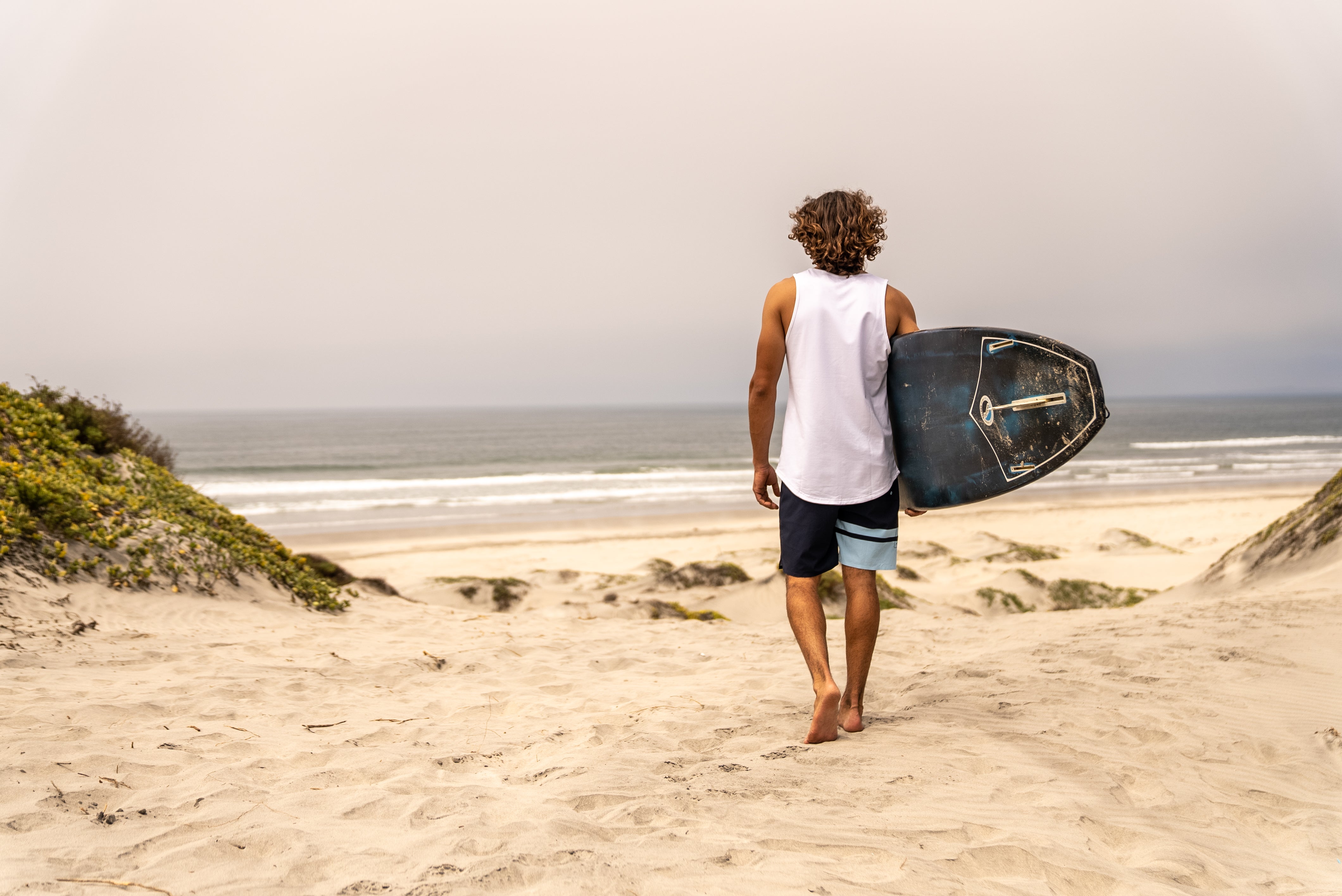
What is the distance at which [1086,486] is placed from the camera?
22.8 metres

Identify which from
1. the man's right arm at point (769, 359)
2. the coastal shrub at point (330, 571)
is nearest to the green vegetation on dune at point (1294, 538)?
the man's right arm at point (769, 359)

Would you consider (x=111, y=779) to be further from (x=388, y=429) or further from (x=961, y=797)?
(x=388, y=429)

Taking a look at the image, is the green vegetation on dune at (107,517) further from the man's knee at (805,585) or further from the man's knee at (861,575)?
the man's knee at (861,575)

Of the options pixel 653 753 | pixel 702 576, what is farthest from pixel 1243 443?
pixel 653 753

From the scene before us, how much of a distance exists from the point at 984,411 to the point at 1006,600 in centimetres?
506

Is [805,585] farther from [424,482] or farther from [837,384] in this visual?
[424,482]

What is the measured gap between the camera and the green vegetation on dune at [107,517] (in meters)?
4.93

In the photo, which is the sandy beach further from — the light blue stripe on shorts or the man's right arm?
the man's right arm

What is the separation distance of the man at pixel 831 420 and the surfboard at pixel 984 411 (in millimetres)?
162

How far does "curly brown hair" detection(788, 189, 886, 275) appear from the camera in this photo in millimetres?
2850

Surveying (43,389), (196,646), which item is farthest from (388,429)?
(196,646)

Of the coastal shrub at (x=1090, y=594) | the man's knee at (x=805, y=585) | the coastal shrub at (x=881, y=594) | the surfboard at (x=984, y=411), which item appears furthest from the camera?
the coastal shrub at (x=1090, y=594)

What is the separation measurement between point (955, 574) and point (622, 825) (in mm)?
7898

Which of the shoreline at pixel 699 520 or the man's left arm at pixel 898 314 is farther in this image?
the shoreline at pixel 699 520
